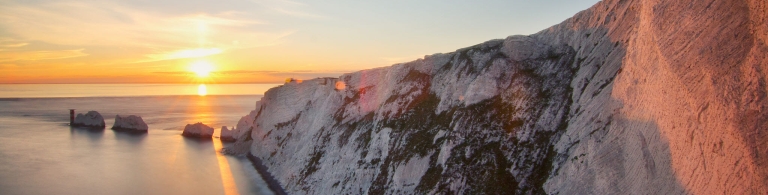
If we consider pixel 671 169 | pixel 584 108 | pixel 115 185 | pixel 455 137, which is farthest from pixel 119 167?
pixel 671 169

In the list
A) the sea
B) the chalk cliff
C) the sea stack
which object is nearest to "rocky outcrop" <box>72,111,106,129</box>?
the sea

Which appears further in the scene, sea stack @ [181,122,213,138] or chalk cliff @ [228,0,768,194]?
sea stack @ [181,122,213,138]

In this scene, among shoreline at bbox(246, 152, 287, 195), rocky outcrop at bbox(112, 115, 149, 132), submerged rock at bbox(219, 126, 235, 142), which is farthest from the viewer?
rocky outcrop at bbox(112, 115, 149, 132)

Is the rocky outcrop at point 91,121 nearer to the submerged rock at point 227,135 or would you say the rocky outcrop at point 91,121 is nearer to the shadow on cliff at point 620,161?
the submerged rock at point 227,135

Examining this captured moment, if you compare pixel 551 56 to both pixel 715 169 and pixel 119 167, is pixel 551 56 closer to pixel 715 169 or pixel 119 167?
pixel 715 169

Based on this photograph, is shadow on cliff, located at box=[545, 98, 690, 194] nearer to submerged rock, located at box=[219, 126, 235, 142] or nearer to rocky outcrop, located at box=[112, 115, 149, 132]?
submerged rock, located at box=[219, 126, 235, 142]
